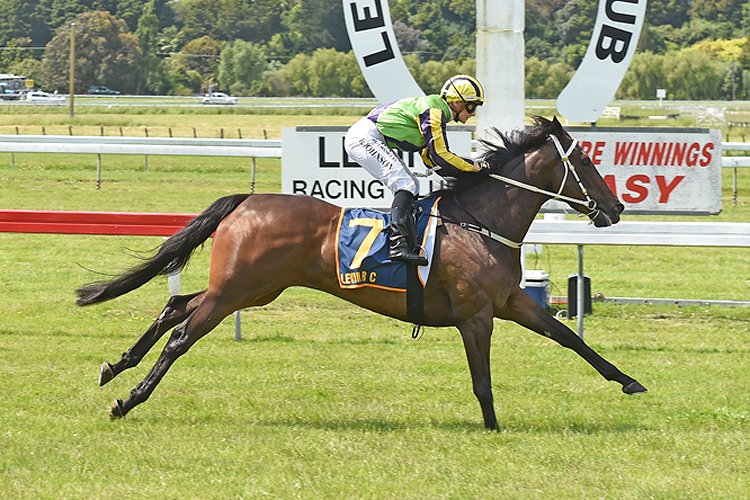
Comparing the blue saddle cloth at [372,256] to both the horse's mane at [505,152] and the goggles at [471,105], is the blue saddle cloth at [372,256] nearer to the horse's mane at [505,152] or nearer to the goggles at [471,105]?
the horse's mane at [505,152]

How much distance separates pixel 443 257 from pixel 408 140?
724 mm

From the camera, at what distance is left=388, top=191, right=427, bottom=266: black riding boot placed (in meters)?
5.64

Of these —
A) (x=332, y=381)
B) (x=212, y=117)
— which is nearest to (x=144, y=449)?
(x=332, y=381)

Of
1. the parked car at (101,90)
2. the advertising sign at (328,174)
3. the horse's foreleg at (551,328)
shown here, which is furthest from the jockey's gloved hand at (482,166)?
the parked car at (101,90)

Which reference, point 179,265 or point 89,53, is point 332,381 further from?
point 89,53

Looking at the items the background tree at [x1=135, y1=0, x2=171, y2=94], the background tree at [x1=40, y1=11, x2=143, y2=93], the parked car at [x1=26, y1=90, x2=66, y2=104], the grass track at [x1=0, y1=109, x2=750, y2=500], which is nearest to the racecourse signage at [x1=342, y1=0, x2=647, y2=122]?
the grass track at [x1=0, y1=109, x2=750, y2=500]

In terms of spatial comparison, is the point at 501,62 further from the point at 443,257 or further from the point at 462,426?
the point at 462,426

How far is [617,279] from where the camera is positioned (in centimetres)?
1127

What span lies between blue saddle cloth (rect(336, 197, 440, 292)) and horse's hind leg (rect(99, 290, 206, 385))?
97 cm

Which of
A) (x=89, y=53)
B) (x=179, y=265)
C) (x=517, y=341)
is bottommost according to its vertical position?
(x=517, y=341)

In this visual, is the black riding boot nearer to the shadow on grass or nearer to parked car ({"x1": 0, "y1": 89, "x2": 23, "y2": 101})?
the shadow on grass

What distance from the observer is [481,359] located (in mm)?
5629

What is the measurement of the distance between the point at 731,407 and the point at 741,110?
39.9m

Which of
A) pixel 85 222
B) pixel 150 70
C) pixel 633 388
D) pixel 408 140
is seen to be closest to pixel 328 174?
pixel 85 222
